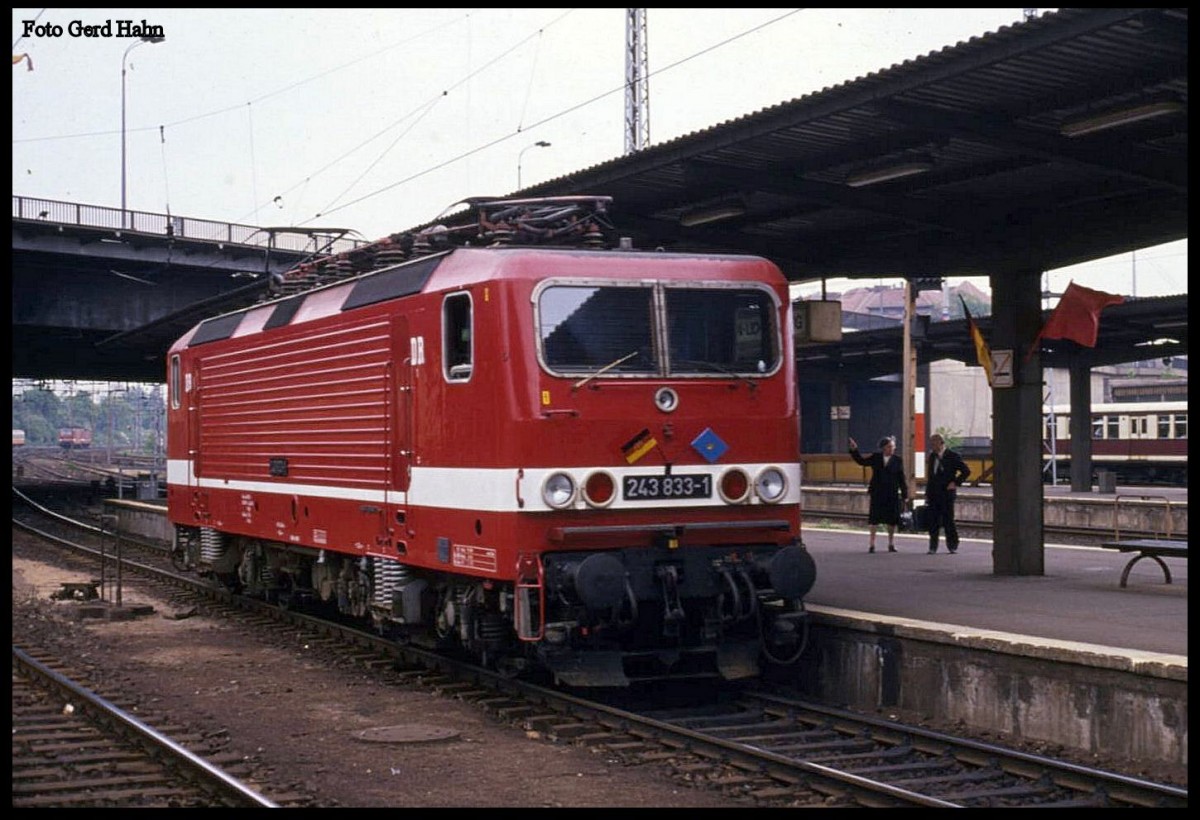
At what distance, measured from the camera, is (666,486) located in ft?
36.3

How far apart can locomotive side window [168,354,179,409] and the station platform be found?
843cm

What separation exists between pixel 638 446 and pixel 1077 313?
6438 mm

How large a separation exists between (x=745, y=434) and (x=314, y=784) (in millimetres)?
4291

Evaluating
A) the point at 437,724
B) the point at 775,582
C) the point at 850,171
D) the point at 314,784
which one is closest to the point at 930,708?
the point at 775,582

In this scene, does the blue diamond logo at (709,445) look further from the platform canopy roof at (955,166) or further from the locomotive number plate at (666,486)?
the platform canopy roof at (955,166)

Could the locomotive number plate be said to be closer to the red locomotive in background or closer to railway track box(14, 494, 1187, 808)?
railway track box(14, 494, 1187, 808)

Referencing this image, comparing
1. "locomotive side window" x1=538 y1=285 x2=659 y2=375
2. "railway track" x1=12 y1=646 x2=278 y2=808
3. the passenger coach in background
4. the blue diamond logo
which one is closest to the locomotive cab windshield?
"locomotive side window" x1=538 y1=285 x2=659 y2=375

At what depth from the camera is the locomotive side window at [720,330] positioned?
1137 centimetres

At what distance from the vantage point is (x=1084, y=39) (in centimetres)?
1005

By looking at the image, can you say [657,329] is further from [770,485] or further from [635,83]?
[635,83]

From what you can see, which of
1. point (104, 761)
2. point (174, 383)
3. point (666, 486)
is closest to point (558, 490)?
point (666, 486)

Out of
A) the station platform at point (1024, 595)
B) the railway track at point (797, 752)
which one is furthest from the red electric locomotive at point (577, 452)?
the station platform at point (1024, 595)

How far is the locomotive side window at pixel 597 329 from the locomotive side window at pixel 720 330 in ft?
0.68

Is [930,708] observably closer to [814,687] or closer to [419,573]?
[814,687]
